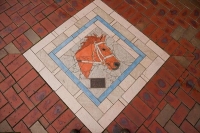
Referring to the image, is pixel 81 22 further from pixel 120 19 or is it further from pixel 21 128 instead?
pixel 21 128

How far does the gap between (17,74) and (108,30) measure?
1.80 meters

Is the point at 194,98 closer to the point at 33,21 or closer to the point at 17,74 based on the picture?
the point at 17,74

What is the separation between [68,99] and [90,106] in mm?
369

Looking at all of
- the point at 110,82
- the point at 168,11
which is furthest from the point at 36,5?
the point at 168,11

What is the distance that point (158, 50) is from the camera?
312cm

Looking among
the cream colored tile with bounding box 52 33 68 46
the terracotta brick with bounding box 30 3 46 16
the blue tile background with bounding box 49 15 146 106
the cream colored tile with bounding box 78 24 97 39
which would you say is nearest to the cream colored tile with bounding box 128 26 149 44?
the blue tile background with bounding box 49 15 146 106

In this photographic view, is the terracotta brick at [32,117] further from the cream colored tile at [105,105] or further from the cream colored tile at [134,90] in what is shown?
the cream colored tile at [134,90]

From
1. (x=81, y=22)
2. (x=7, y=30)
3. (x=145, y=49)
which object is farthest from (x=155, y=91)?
(x=7, y=30)

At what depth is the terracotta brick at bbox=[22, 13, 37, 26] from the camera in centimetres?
322

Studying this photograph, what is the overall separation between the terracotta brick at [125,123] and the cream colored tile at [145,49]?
1180 mm

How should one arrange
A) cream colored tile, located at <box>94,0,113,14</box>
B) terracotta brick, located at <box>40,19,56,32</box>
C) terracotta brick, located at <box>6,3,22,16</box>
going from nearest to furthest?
terracotta brick, located at <box>40,19,56,32</box>
terracotta brick, located at <box>6,3,22,16</box>
cream colored tile, located at <box>94,0,113,14</box>

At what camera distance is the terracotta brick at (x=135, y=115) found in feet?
8.62

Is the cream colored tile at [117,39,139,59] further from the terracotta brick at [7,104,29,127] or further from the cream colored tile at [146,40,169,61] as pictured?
the terracotta brick at [7,104,29,127]

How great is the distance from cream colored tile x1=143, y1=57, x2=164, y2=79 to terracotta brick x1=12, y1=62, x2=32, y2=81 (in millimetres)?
2006
